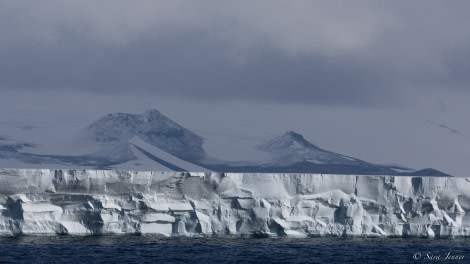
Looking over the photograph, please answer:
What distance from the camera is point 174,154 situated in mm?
59906

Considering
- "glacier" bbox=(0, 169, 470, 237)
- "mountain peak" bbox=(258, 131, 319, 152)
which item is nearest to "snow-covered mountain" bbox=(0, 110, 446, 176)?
"mountain peak" bbox=(258, 131, 319, 152)

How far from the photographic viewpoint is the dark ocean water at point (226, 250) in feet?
67.6

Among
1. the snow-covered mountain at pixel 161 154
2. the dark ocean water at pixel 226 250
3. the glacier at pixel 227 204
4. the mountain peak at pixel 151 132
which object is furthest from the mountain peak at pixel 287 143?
the dark ocean water at pixel 226 250

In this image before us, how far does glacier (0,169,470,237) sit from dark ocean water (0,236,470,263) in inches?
10.3

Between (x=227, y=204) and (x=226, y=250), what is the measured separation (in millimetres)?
1738

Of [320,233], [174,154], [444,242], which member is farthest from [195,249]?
[174,154]

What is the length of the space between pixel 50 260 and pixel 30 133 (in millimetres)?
43826

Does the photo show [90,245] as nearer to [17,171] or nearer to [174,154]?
[17,171]

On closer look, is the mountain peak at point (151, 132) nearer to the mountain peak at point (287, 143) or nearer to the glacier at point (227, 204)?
the mountain peak at point (287, 143)

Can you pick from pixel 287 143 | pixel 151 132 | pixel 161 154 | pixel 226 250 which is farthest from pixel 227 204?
pixel 287 143

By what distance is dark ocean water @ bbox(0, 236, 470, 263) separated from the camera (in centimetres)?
2061

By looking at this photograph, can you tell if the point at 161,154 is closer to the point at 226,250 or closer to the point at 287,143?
the point at 287,143

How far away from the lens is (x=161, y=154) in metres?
58.9

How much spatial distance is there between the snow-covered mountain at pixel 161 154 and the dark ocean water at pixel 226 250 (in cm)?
3155
